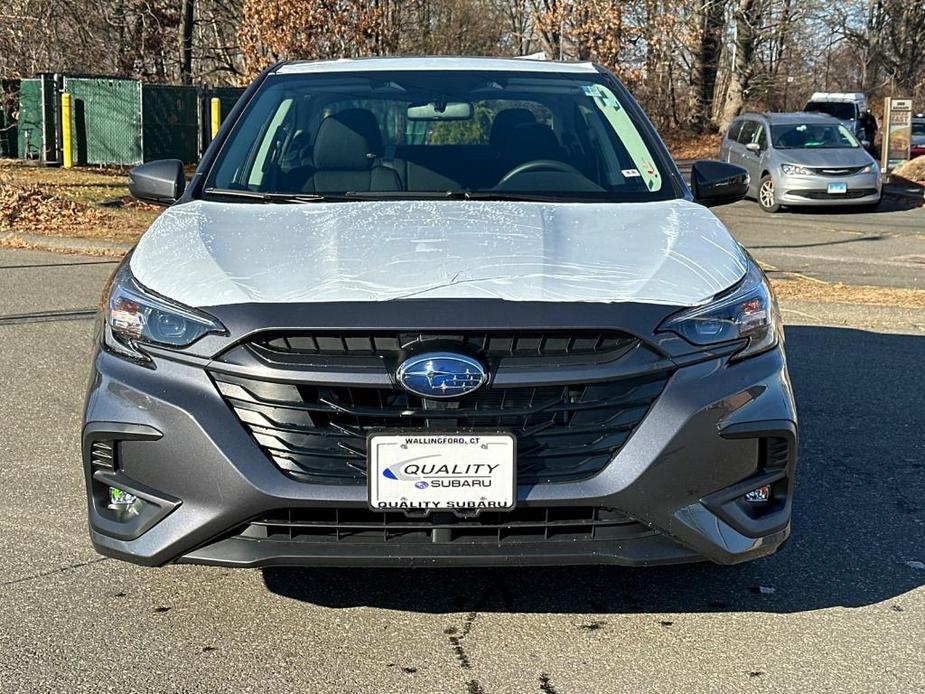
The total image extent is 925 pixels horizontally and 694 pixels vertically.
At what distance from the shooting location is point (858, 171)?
21.0 meters

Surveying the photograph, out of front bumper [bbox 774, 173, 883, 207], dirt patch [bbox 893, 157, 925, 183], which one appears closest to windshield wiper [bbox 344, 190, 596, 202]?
front bumper [bbox 774, 173, 883, 207]

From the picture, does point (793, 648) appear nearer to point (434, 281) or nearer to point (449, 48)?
point (434, 281)

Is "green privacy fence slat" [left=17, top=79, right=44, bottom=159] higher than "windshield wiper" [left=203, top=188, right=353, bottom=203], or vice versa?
"windshield wiper" [left=203, top=188, right=353, bottom=203]

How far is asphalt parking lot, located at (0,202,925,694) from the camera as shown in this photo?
337cm

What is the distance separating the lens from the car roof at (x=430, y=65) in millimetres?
5445

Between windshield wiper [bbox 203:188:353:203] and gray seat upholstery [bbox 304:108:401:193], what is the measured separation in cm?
14

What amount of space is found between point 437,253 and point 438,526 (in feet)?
2.80

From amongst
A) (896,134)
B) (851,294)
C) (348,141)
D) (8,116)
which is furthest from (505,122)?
(896,134)

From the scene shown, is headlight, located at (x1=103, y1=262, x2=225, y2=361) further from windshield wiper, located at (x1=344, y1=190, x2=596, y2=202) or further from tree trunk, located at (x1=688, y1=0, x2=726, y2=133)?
tree trunk, located at (x1=688, y1=0, x2=726, y2=133)

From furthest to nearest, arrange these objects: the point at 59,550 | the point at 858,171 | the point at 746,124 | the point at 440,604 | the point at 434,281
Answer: the point at 746,124, the point at 858,171, the point at 59,550, the point at 440,604, the point at 434,281

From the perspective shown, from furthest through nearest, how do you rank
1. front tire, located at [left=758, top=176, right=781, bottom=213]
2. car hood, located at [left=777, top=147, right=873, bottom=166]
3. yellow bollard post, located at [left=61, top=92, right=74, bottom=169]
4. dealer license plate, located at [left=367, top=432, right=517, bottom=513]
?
yellow bollard post, located at [left=61, top=92, right=74, bottom=169] → front tire, located at [left=758, top=176, right=781, bottom=213] → car hood, located at [left=777, top=147, right=873, bottom=166] → dealer license plate, located at [left=367, top=432, right=517, bottom=513]

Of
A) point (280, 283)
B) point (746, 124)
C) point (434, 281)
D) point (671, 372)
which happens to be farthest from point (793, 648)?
point (746, 124)

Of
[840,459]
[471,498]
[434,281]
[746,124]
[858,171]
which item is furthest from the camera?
[746,124]

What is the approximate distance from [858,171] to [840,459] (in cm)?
1660
